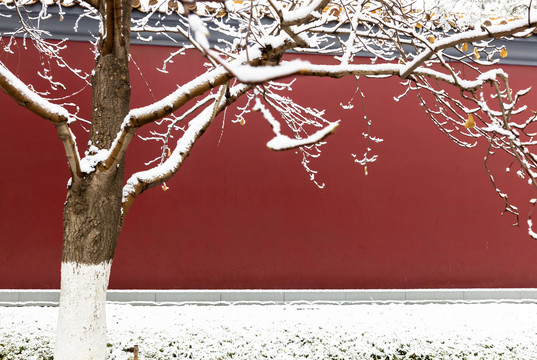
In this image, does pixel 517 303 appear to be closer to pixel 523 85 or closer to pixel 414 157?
pixel 414 157

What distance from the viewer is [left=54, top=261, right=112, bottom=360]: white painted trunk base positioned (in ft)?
8.74

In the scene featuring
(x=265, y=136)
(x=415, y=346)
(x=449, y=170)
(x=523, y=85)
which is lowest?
(x=415, y=346)

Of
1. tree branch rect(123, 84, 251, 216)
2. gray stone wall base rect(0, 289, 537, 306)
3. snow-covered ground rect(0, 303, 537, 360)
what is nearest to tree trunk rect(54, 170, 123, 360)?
tree branch rect(123, 84, 251, 216)

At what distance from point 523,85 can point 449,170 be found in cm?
136

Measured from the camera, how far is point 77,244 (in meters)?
2.69

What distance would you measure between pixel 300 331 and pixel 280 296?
0.74 metres

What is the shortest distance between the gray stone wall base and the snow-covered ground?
0.09 meters

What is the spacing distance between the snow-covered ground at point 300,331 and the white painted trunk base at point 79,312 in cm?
124

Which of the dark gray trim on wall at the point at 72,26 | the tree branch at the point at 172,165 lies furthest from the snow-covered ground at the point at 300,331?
the dark gray trim on wall at the point at 72,26

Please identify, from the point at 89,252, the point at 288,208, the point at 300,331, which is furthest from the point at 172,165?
the point at 288,208

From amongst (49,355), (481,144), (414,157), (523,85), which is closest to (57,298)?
(49,355)

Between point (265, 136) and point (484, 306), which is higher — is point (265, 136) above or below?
above

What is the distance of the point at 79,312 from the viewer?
8.73 feet

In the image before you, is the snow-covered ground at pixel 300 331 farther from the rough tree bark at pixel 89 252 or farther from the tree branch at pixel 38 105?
the tree branch at pixel 38 105
